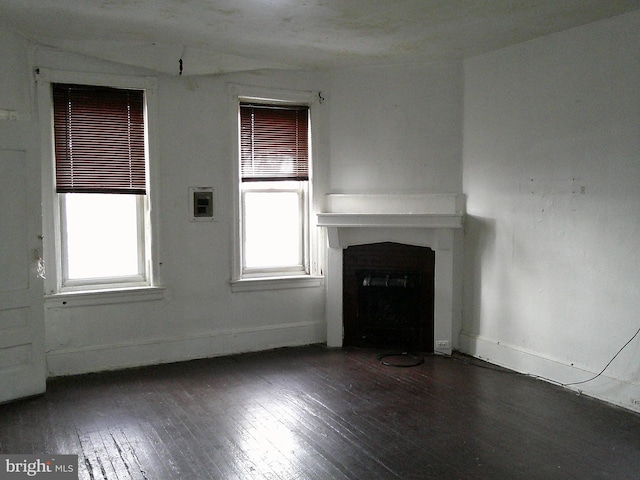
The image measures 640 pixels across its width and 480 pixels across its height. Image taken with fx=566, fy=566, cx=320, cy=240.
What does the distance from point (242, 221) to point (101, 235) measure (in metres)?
1.24

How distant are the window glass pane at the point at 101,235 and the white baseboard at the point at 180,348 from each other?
2.08ft

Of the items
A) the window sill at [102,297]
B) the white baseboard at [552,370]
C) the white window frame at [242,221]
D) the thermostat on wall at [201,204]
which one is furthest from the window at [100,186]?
the white baseboard at [552,370]

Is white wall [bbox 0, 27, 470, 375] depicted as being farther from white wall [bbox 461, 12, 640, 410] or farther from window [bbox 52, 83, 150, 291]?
white wall [bbox 461, 12, 640, 410]

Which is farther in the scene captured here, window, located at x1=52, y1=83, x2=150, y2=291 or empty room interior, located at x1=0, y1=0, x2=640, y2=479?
window, located at x1=52, y1=83, x2=150, y2=291

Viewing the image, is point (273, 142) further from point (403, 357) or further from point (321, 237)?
point (403, 357)

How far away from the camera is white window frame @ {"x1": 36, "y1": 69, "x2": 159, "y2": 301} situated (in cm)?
439

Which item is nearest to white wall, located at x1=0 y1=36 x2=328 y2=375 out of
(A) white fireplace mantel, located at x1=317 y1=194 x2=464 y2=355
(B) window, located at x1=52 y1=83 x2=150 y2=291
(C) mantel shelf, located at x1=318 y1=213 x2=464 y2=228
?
(B) window, located at x1=52 y1=83 x2=150 y2=291

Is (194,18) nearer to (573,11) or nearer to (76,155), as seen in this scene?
(76,155)

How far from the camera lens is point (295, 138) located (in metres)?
5.43

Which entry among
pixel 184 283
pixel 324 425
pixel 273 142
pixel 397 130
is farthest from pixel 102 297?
pixel 397 130

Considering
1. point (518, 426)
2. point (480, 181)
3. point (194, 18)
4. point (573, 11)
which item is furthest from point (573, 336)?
point (194, 18)

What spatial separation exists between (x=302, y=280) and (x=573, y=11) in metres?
3.15

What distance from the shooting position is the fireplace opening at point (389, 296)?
5211mm

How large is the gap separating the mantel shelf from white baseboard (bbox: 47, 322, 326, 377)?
1.07 metres
